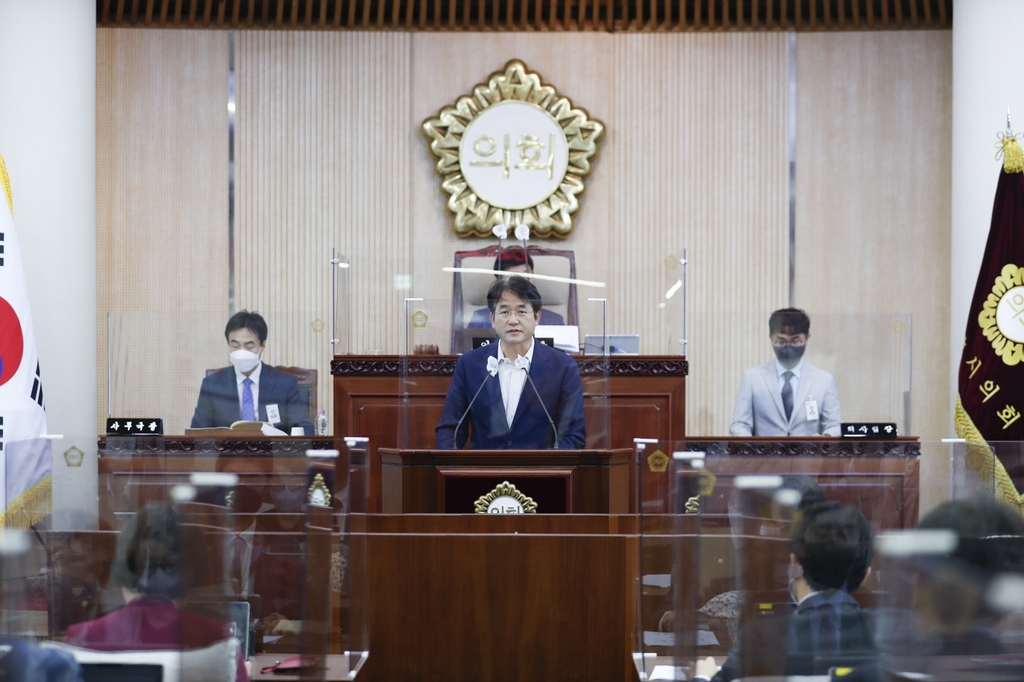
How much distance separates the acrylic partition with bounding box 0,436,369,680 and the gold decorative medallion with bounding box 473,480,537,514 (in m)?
1.18

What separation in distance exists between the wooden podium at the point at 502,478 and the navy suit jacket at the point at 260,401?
91cm

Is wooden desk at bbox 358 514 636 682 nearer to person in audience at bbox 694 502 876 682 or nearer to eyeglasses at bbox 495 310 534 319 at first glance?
person in audience at bbox 694 502 876 682

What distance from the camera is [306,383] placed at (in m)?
5.60

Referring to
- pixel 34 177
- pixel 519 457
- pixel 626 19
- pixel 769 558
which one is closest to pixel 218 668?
pixel 769 558

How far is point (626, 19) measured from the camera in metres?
7.89

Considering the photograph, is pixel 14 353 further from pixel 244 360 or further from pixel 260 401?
pixel 260 401

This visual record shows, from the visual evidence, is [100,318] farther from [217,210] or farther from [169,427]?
[169,427]

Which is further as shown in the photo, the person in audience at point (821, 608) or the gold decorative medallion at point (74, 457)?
the gold decorative medallion at point (74, 457)

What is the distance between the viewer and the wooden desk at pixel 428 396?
219 inches

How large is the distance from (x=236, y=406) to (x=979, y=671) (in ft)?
12.8

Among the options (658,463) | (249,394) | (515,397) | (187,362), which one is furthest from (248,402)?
(658,463)

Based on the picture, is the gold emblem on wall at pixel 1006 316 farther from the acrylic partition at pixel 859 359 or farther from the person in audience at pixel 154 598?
the person in audience at pixel 154 598

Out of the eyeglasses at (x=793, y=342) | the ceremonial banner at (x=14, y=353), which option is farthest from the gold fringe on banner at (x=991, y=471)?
the ceremonial banner at (x=14, y=353)

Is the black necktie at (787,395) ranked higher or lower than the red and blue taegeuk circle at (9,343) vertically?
lower
